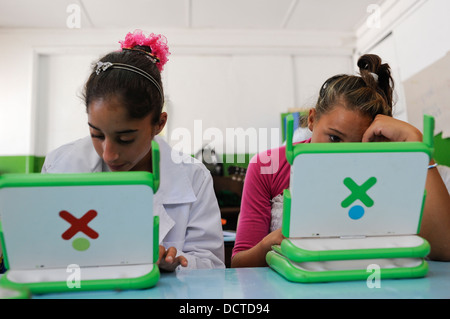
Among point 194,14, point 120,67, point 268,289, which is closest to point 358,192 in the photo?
point 268,289

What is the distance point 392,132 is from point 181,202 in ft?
1.85

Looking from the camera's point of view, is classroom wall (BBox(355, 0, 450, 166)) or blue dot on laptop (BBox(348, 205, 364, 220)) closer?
blue dot on laptop (BBox(348, 205, 364, 220))

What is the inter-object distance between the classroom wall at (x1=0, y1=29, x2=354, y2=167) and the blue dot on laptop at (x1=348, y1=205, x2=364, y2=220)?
11.1ft

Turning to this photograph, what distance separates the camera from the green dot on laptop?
0.54m

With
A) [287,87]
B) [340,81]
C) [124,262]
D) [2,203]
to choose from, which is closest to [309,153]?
[124,262]

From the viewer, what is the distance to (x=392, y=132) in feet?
2.91

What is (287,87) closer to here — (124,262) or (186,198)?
(186,198)

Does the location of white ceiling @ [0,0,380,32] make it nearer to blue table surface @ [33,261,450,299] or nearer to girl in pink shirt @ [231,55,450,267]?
girl in pink shirt @ [231,55,450,267]

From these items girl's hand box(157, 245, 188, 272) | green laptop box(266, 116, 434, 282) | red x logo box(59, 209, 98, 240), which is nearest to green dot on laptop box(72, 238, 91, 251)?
red x logo box(59, 209, 98, 240)

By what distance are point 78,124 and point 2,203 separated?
3685 millimetres

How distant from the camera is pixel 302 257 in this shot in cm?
58

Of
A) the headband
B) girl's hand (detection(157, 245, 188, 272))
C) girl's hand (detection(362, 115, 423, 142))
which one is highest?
the headband

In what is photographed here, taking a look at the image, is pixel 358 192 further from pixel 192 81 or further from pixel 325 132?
pixel 192 81

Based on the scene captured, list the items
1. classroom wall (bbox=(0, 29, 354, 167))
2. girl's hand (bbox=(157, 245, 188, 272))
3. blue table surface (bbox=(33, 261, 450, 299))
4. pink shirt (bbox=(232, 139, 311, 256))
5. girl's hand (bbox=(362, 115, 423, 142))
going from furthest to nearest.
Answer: classroom wall (bbox=(0, 29, 354, 167)) → pink shirt (bbox=(232, 139, 311, 256)) → girl's hand (bbox=(362, 115, 423, 142)) → girl's hand (bbox=(157, 245, 188, 272)) → blue table surface (bbox=(33, 261, 450, 299))
